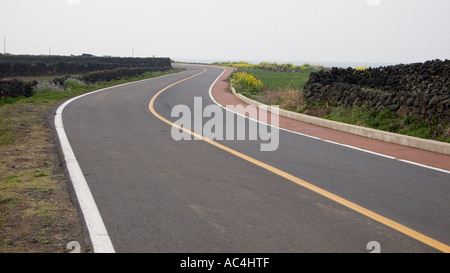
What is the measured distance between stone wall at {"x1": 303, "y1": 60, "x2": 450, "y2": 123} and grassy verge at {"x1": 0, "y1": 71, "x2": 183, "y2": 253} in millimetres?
9906

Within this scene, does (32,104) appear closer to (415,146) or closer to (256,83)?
(415,146)

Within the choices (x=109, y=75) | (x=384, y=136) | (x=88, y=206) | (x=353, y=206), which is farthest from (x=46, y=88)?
(x=353, y=206)

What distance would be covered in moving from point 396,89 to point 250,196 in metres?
15.5

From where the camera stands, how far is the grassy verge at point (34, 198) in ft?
16.3

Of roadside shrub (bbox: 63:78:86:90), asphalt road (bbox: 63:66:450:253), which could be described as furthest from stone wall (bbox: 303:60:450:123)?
roadside shrub (bbox: 63:78:86:90)

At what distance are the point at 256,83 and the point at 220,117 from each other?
50.4 ft

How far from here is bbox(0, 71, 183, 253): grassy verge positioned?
4.97 metres

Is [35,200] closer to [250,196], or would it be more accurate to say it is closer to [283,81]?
[250,196]

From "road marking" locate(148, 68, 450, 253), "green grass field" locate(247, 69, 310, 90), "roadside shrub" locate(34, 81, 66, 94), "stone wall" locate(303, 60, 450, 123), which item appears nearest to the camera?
"road marking" locate(148, 68, 450, 253)

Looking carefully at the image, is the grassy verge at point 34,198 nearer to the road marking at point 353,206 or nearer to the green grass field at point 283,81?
the road marking at point 353,206

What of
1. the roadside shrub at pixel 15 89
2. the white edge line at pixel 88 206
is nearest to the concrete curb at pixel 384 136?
the white edge line at pixel 88 206

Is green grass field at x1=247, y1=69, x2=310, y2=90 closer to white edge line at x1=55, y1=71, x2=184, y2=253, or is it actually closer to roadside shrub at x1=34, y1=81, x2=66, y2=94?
roadside shrub at x1=34, y1=81, x2=66, y2=94

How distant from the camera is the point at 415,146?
1158cm
